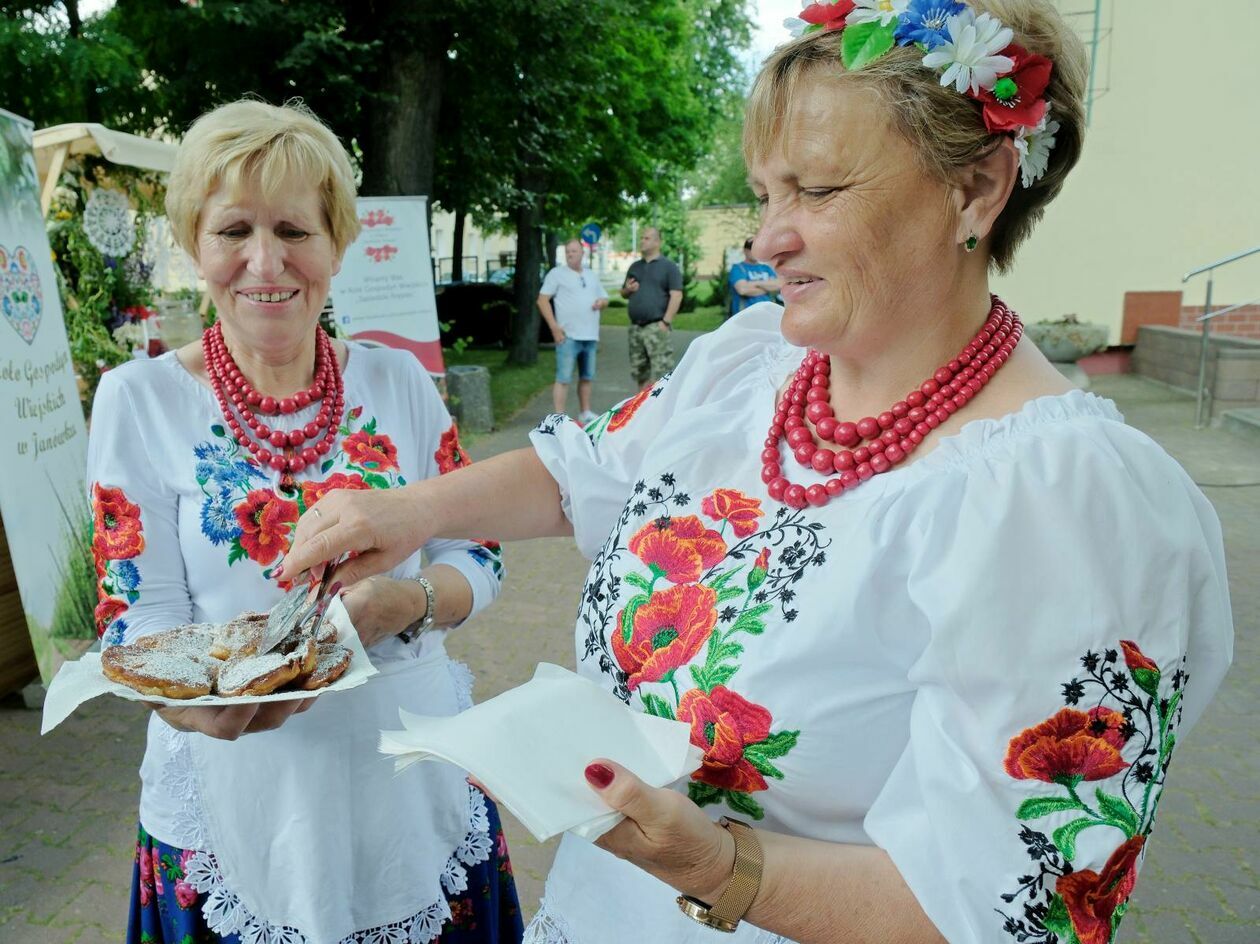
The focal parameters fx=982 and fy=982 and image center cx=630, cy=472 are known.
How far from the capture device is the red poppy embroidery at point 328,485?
2074 mm

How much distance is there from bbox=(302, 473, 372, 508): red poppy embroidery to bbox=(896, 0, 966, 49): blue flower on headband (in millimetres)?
1364

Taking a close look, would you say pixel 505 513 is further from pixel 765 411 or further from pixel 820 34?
pixel 820 34

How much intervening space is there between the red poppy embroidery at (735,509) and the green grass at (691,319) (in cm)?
2263

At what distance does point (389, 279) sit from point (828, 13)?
767 centimetres

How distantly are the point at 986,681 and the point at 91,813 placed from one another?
396 centimetres

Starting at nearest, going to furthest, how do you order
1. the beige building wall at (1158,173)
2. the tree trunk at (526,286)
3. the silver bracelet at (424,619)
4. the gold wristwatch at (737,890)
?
1. the gold wristwatch at (737,890)
2. the silver bracelet at (424,619)
3. the beige building wall at (1158,173)
4. the tree trunk at (526,286)

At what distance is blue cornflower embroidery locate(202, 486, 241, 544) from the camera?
6.46 ft

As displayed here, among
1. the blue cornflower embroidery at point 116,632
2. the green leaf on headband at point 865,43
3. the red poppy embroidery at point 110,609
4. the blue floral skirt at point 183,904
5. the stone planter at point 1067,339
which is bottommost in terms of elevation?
the blue floral skirt at point 183,904

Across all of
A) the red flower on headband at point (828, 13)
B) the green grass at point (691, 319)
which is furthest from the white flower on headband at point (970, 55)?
the green grass at point (691, 319)

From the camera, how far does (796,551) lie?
137cm

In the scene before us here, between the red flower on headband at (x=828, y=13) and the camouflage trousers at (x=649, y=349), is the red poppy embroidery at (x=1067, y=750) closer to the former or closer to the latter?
the red flower on headband at (x=828, y=13)

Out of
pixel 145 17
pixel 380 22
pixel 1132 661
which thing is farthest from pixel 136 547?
pixel 145 17

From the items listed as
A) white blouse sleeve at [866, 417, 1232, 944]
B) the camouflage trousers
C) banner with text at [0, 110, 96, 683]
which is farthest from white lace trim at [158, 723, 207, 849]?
the camouflage trousers

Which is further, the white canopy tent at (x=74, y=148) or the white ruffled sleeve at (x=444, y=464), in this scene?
the white canopy tent at (x=74, y=148)
